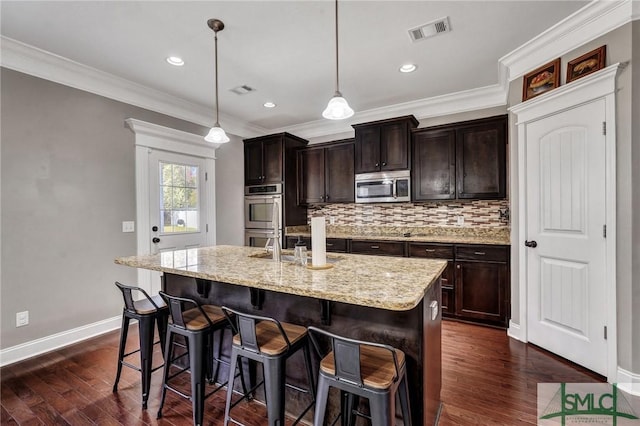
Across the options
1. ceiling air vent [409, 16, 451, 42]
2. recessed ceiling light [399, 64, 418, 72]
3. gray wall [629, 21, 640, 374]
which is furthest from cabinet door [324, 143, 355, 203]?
gray wall [629, 21, 640, 374]

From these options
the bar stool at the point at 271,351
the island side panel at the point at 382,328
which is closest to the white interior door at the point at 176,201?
the island side panel at the point at 382,328

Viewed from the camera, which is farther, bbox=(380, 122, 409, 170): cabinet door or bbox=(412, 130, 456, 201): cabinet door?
bbox=(380, 122, 409, 170): cabinet door

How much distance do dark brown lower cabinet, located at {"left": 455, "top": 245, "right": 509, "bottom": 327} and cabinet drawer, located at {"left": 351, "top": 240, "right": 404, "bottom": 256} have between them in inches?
26.2

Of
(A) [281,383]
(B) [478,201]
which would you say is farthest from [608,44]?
(A) [281,383]

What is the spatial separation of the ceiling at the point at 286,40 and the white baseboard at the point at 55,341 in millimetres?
2591

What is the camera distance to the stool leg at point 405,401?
1.38 m

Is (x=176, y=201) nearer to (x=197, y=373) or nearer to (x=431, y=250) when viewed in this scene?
(x=197, y=373)

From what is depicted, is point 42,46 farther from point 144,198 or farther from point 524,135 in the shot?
point 524,135

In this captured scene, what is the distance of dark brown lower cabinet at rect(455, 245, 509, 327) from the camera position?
316 cm

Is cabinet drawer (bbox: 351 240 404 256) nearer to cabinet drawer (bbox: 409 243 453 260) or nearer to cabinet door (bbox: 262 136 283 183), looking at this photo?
cabinet drawer (bbox: 409 243 453 260)

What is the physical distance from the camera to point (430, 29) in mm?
2426

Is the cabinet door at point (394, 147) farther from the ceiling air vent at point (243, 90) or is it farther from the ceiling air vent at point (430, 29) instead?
the ceiling air vent at point (243, 90)

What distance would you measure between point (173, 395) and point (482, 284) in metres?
3.02

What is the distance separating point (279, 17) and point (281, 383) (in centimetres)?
242
